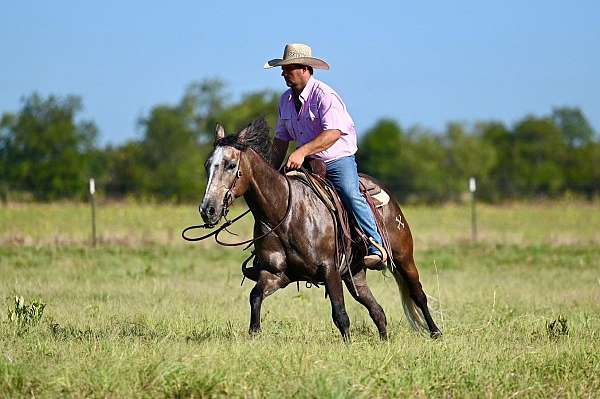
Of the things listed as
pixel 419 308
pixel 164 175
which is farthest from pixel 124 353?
pixel 164 175

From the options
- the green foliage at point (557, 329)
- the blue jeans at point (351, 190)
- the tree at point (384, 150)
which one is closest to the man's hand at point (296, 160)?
the blue jeans at point (351, 190)

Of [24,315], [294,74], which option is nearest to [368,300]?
[294,74]

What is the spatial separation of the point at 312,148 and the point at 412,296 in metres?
2.37

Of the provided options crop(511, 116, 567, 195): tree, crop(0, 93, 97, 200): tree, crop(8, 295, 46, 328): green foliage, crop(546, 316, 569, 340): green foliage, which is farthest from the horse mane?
crop(511, 116, 567, 195): tree

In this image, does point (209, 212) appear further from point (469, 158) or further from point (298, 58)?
point (469, 158)

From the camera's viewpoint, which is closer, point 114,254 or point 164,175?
point 114,254

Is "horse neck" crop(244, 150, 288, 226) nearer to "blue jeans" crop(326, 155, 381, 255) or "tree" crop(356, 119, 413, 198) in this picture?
"blue jeans" crop(326, 155, 381, 255)

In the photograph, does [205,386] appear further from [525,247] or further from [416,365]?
[525,247]

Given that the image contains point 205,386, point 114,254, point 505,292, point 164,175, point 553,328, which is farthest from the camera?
point 164,175

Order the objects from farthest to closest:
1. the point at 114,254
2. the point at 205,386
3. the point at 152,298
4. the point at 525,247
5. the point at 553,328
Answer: the point at 525,247
the point at 114,254
the point at 152,298
the point at 553,328
the point at 205,386

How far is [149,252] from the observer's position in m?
22.2

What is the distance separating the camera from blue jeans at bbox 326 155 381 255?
29.9 ft

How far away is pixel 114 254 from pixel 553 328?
519 inches

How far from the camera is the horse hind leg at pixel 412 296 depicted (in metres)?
10.2
